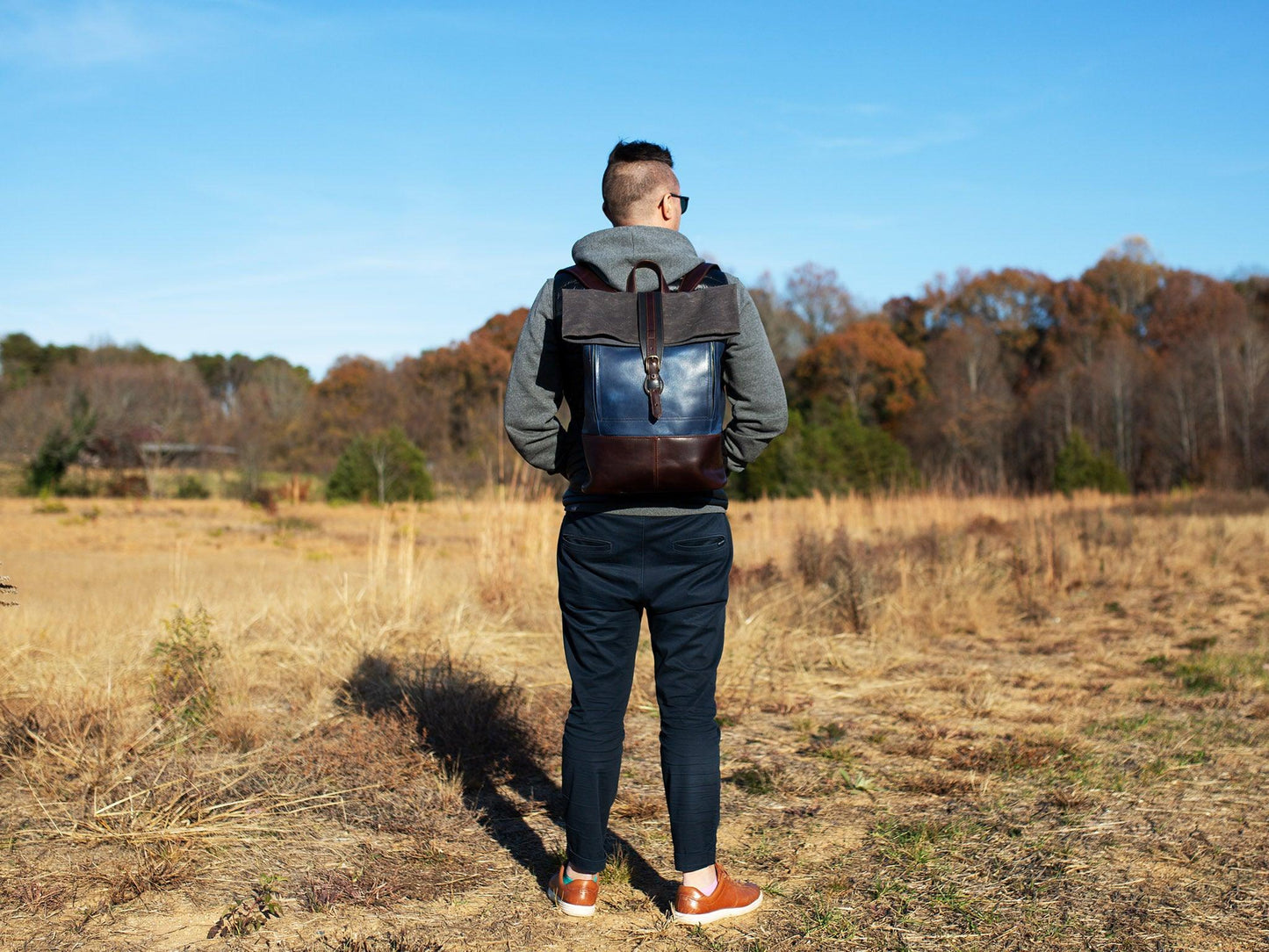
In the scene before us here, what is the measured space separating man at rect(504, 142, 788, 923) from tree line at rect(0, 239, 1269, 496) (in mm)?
15367

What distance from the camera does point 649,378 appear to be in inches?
82.5

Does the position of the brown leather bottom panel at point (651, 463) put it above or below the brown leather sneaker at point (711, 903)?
above

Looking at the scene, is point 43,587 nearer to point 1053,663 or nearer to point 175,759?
point 175,759

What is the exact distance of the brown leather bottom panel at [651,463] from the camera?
2.10 metres

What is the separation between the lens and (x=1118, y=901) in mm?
2436

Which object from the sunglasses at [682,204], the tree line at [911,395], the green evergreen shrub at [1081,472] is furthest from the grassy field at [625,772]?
the green evergreen shrub at [1081,472]

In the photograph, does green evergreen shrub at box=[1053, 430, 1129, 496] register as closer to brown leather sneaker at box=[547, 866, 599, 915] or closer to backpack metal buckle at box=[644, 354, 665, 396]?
brown leather sneaker at box=[547, 866, 599, 915]

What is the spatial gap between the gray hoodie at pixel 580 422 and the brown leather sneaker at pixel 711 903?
0.92m

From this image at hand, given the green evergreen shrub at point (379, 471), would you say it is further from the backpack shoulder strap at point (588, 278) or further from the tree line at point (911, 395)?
the backpack shoulder strap at point (588, 278)

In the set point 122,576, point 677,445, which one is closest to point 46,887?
point 677,445

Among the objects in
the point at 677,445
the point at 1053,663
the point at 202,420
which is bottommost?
the point at 1053,663

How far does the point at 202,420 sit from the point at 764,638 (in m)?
35.7

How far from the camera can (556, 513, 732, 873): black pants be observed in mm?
2223

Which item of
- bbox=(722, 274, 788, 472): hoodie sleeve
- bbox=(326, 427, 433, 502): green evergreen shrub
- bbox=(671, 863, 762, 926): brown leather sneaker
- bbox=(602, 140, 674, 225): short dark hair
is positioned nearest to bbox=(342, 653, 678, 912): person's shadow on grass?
bbox=(671, 863, 762, 926): brown leather sneaker
